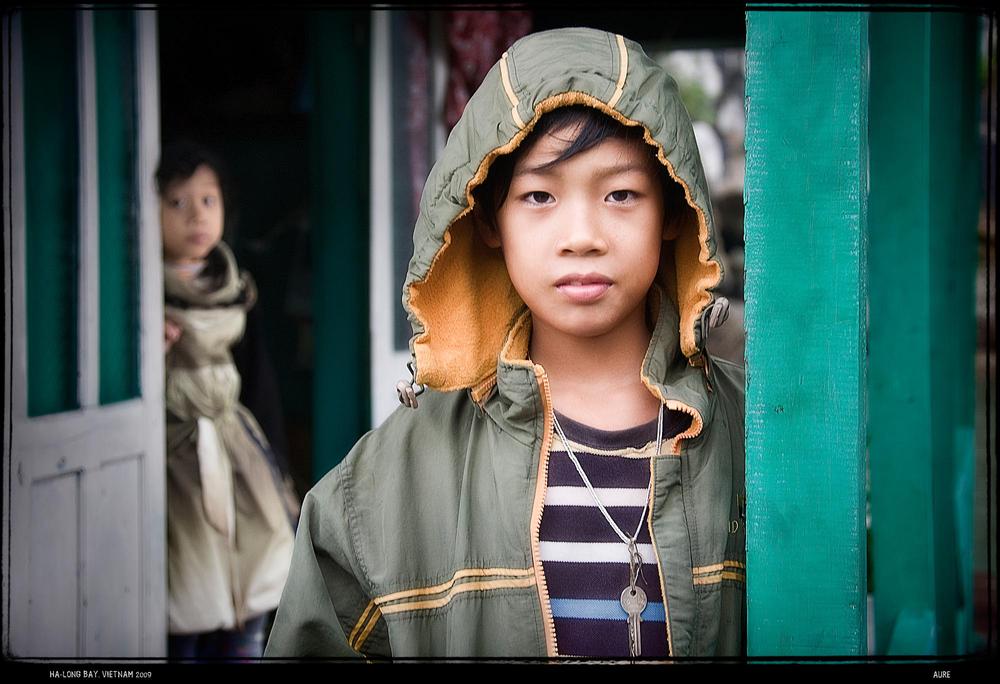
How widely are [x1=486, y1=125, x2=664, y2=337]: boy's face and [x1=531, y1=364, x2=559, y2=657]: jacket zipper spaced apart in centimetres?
12

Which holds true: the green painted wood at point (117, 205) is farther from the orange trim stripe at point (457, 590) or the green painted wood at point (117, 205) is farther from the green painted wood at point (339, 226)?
the orange trim stripe at point (457, 590)

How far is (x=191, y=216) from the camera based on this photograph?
3.06m

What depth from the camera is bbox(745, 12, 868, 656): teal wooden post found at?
1423mm

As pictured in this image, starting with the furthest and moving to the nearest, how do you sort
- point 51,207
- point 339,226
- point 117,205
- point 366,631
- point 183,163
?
point 339,226
point 183,163
point 117,205
point 51,207
point 366,631

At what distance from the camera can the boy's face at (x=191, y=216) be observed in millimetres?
3021

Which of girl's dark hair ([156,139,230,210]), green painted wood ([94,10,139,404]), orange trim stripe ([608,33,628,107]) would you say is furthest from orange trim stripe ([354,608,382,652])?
girl's dark hair ([156,139,230,210])

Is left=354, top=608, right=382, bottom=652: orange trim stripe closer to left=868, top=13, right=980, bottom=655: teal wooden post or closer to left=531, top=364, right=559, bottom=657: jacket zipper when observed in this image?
left=531, top=364, right=559, bottom=657: jacket zipper

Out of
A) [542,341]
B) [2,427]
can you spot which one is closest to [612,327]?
[542,341]

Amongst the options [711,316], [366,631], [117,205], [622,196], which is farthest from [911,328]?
[117,205]

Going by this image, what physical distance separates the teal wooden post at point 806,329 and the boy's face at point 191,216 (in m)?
2.06

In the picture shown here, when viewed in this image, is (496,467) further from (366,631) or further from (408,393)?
(366,631)

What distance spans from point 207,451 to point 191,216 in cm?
73

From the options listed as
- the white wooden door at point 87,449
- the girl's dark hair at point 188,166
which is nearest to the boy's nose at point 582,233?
the white wooden door at point 87,449

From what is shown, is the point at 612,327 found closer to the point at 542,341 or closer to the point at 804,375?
the point at 542,341
